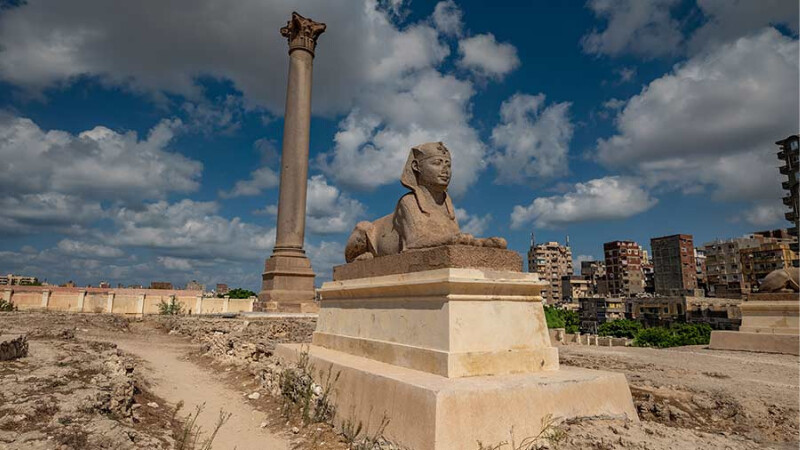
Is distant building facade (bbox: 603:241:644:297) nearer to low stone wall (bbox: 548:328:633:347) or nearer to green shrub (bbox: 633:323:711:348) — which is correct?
green shrub (bbox: 633:323:711:348)

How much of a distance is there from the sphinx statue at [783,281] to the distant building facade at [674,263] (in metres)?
64.2

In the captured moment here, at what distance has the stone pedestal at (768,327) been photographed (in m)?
8.85

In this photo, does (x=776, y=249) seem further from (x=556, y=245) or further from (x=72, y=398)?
(x=72, y=398)

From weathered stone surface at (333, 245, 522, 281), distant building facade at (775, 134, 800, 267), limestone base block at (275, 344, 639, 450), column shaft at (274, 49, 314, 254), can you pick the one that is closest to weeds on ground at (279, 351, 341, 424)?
limestone base block at (275, 344, 639, 450)

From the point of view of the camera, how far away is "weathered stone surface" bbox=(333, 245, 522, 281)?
12.9 feet

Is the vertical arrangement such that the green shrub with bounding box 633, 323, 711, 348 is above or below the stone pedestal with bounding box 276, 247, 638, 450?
below

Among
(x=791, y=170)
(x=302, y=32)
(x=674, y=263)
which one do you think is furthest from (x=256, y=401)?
(x=674, y=263)

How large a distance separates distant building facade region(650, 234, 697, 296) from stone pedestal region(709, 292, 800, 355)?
6433cm

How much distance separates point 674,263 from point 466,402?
78.0 metres

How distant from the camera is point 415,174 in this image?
509cm

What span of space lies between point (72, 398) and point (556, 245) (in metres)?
93.6

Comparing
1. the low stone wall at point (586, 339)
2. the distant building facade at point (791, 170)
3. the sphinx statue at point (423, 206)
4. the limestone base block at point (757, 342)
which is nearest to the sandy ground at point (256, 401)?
the limestone base block at point (757, 342)

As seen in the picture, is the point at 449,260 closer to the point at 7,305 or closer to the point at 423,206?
the point at 423,206

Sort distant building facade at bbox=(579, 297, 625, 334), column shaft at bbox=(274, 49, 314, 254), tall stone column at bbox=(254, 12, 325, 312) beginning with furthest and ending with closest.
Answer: distant building facade at bbox=(579, 297, 625, 334) → column shaft at bbox=(274, 49, 314, 254) → tall stone column at bbox=(254, 12, 325, 312)
